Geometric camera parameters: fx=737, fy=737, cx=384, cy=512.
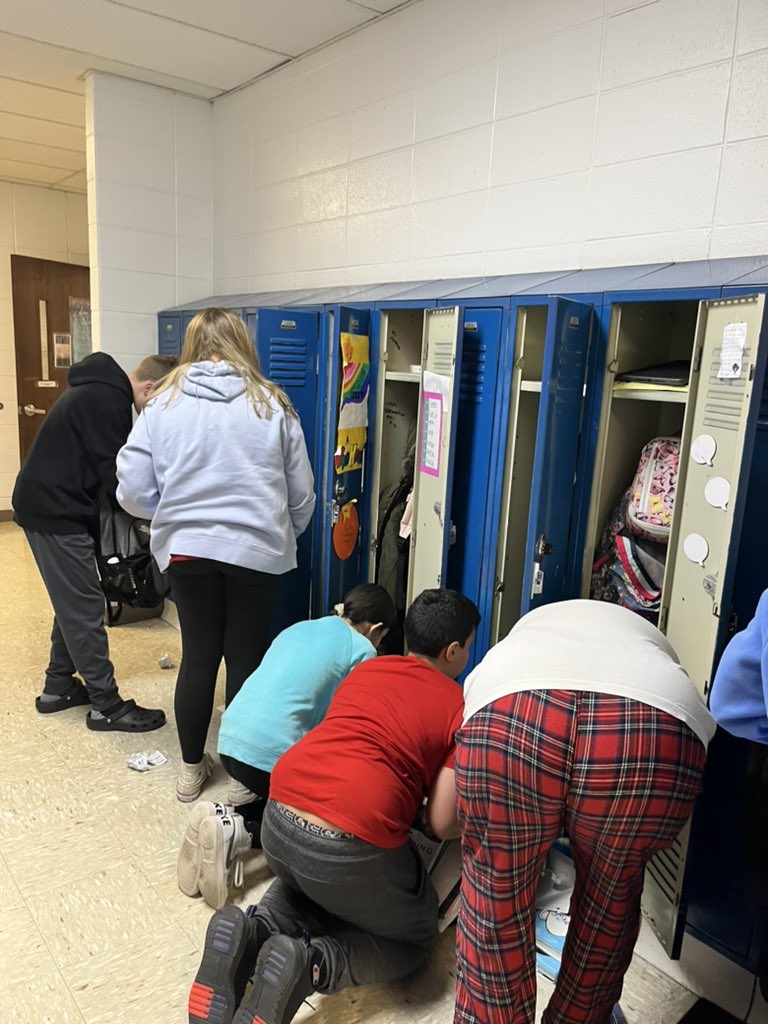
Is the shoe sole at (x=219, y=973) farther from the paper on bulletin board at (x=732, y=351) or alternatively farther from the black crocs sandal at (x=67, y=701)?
the black crocs sandal at (x=67, y=701)

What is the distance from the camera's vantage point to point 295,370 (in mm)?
2916

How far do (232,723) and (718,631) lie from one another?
123 cm

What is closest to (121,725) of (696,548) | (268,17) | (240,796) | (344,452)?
(240,796)

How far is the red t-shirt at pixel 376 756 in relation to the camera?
1.50 metres

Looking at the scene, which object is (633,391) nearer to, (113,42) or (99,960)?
(99,960)

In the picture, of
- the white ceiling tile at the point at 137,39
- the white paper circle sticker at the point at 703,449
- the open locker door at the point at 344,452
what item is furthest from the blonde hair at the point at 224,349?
the white ceiling tile at the point at 137,39

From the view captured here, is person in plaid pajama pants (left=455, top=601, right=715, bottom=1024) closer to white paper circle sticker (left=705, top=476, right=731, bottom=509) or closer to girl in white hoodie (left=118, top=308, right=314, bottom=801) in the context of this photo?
white paper circle sticker (left=705, top=476, right=731, bottom=509)

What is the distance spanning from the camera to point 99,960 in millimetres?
1754

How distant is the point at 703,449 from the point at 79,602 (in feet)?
7.28

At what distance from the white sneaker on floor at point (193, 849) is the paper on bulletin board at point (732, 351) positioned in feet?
5.31

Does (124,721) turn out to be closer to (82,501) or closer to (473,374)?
(82,501)

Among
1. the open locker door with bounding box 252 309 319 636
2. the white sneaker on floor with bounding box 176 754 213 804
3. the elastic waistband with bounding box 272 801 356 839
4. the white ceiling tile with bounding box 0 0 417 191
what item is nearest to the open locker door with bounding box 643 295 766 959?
the elastic waistband with bounding box 272 801 356 839

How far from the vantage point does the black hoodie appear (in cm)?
261

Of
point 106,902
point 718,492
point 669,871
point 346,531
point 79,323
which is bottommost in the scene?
point 106,902
